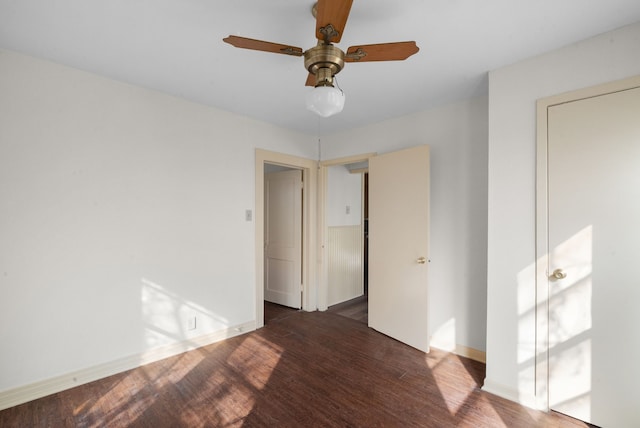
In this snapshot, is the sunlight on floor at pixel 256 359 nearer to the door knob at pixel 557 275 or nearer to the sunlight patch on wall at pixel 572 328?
the sunlight patch on wall at pixel 572 328

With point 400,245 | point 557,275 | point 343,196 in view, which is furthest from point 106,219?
point 557,275

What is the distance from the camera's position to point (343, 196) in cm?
465

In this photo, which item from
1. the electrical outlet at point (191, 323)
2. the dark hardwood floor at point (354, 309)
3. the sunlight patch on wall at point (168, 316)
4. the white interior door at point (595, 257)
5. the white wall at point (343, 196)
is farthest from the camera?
the white wall at point (343, 196)

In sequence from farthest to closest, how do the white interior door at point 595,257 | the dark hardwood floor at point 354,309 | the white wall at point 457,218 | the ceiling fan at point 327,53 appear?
the dark hardwood floor at point 354,309
the white wall at point 457,218
the white interior door at point 595,257
the ceiling fan at point 327,53

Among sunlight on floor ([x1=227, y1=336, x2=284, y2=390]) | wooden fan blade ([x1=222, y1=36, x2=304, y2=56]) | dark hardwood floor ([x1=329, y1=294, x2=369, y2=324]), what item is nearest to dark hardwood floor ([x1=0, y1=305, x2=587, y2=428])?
sunlight on floor ([x1=227, y1=336, x2=284, y2=390])

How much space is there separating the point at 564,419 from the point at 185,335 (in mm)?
3056

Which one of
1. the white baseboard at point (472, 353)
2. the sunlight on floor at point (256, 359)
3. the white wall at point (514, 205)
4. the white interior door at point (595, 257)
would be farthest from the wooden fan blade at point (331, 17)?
the white baseboard at point (472, 353)

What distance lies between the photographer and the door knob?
78.4 inches

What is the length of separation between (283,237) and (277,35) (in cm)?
292

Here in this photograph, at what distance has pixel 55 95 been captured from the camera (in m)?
2.25

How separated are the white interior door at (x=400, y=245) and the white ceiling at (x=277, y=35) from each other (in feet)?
2.65

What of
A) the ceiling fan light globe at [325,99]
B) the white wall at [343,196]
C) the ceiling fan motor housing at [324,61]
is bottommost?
the white wall at [343,196]

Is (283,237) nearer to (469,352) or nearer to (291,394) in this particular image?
(291,394)

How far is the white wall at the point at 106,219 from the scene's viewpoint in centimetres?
211
